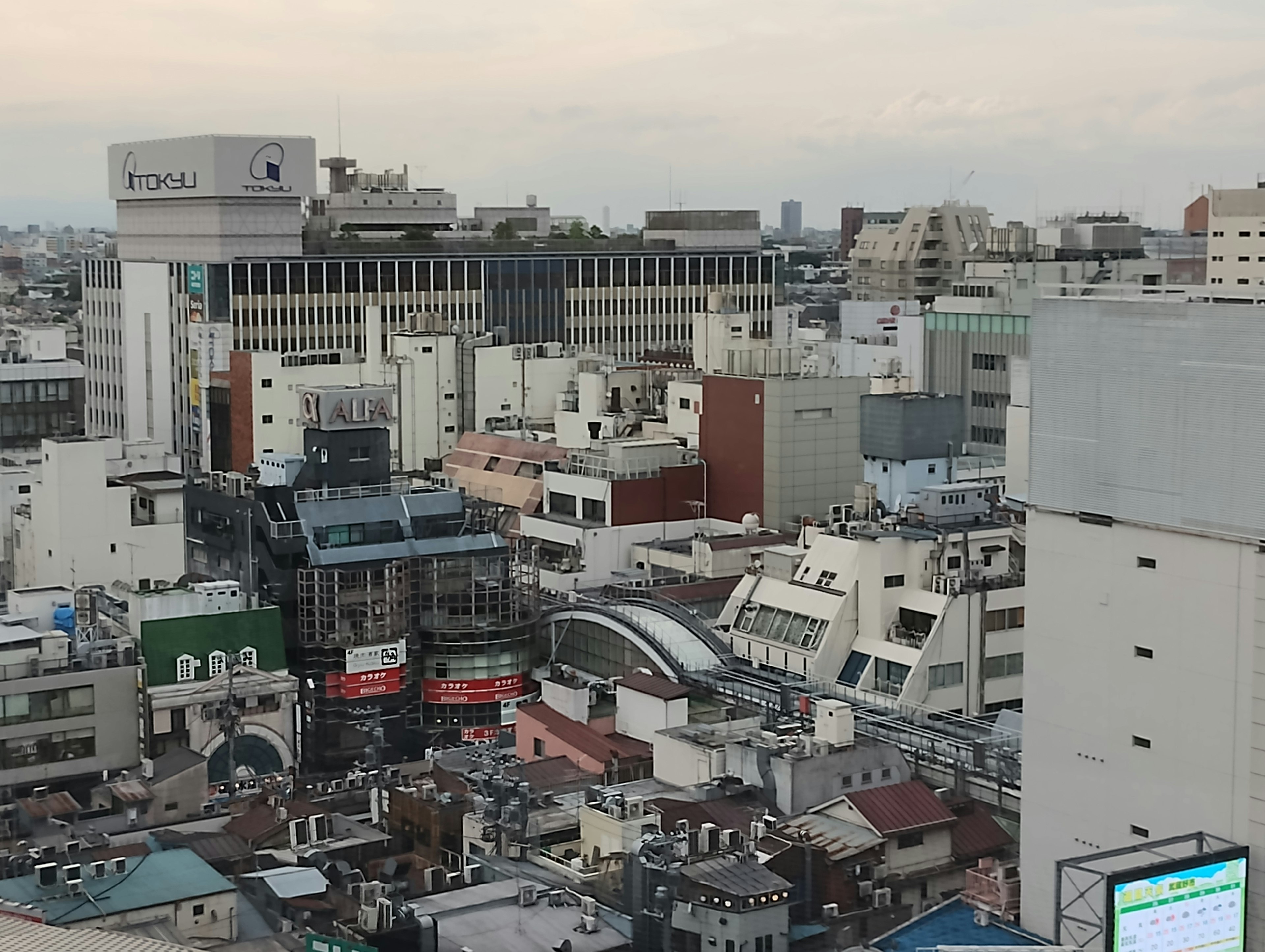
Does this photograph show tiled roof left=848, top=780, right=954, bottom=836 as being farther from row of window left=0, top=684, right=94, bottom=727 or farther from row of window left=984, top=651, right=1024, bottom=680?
row of window left=0, top=684, right=94, bottom=727

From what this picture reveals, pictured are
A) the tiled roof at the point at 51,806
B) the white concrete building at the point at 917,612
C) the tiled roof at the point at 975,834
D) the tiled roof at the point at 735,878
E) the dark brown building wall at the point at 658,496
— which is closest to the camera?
the tiled roof at the point at 735,878

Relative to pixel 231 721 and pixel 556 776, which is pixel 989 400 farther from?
pixel 556 776

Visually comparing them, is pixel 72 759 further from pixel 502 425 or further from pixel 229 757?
pixel 502 425

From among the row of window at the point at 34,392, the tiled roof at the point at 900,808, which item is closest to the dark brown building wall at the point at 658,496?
the tiled roof at the point at 900,808

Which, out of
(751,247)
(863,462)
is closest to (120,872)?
(863,462)

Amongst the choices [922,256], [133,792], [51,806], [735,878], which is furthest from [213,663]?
[922,256]

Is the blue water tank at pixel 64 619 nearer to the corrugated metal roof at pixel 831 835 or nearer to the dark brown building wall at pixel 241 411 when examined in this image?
the corrugated metal roof at pixel 831 835

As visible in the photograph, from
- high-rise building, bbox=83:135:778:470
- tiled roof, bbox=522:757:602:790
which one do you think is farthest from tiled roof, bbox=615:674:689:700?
high-rise building, bbox=83:135:778:470
